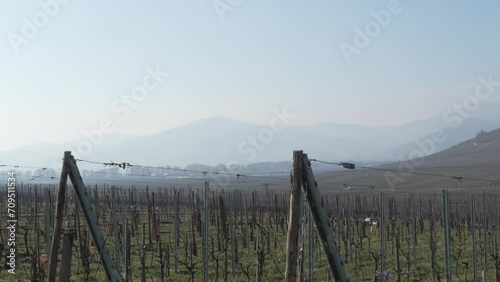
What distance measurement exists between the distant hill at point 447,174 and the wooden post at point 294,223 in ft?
188

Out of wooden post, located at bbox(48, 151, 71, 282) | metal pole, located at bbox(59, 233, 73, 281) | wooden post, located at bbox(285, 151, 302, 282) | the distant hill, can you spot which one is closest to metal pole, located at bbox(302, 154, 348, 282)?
wooden post, located at bbox(285, 151, 302, 282)

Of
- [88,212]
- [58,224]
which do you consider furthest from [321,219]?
[58,224]

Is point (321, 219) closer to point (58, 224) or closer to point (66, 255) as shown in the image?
point (66, 255)

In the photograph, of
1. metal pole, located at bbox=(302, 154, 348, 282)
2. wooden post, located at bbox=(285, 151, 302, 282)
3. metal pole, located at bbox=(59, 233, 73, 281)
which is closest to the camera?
wooden post, located at bbox=(285, 151, 302, 282)

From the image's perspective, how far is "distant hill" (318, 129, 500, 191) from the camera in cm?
9206

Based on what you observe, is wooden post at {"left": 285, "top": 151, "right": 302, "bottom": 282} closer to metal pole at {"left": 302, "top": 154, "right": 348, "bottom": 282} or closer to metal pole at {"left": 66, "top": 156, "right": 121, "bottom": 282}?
metal pole at {"left": 302, "top": 154, "right": 348, "bottom": 282}

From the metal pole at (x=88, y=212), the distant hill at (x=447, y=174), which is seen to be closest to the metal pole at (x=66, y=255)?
the metal pole at (x=88, y=212)

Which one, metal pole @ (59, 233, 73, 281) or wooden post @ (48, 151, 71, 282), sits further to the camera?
wooden post @ (48, 151, 71, 282)

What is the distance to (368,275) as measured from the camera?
54.1 feet

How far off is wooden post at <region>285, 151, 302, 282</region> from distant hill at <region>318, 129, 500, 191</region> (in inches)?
2254

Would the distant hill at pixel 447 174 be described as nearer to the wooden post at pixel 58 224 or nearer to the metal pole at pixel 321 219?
the wooden post at pixel 58 224

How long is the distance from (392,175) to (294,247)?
119m

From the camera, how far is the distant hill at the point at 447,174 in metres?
92.1

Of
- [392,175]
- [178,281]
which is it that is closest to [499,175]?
[392,175]
